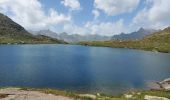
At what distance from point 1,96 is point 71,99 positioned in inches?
381

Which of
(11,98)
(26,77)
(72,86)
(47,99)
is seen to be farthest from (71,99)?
(26,77)

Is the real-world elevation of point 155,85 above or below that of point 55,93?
below

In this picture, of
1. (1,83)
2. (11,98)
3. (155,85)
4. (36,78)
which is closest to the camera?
(11,98)

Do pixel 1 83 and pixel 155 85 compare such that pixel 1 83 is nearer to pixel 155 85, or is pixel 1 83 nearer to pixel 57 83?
pixel 57 83

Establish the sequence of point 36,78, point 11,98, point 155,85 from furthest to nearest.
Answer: point 36,78 → point 155,85 → point 11,98

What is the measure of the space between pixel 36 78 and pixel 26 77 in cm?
324

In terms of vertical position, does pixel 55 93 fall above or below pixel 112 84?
above

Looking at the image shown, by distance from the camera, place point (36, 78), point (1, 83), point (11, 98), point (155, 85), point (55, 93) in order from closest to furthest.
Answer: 1. point (11, 98)
2. point (55, 93)
3. point (1, 83)
4. point (155, 85)
5. point (36, 78)

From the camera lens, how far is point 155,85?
277ft

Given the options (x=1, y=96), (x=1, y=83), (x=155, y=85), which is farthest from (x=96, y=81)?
(x=1, y=96)

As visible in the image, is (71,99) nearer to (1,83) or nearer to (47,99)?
(47,99)

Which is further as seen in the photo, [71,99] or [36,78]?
[36,78]

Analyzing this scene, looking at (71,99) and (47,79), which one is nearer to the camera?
(71,99)

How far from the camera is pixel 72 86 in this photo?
78625mm
